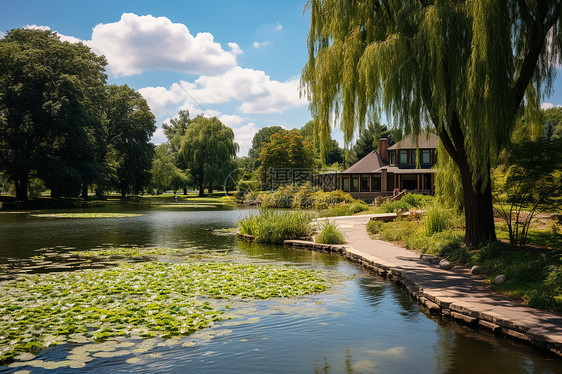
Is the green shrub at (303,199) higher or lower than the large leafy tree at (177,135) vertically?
lower

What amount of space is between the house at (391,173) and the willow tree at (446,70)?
2910cm

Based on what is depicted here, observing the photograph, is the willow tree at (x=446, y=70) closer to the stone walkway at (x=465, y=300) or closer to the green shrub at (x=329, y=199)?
the stone walkway at (x=465, y=300)

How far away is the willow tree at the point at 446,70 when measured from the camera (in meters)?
8.62

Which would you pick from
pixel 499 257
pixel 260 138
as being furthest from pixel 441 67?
pixel 260 138

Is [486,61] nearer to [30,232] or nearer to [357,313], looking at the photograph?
[357,313]

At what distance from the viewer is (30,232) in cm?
2005

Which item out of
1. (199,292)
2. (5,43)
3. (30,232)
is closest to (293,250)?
(199,292)

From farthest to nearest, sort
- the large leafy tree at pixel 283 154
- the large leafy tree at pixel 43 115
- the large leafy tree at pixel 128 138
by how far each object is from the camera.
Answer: the large leafy tree at pixel 128 138 < the large leafy tree at pixel 283 154 < the large leafy tree at pixel 43 115

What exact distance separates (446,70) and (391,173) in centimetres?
3375

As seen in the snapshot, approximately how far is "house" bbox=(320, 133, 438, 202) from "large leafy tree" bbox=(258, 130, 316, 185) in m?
9.08

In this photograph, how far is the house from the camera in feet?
135

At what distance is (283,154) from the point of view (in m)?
54.2

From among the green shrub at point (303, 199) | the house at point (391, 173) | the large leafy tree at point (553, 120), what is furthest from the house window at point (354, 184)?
the large leafy tree at point (553, 120)

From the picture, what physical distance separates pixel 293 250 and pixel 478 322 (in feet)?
28.8
